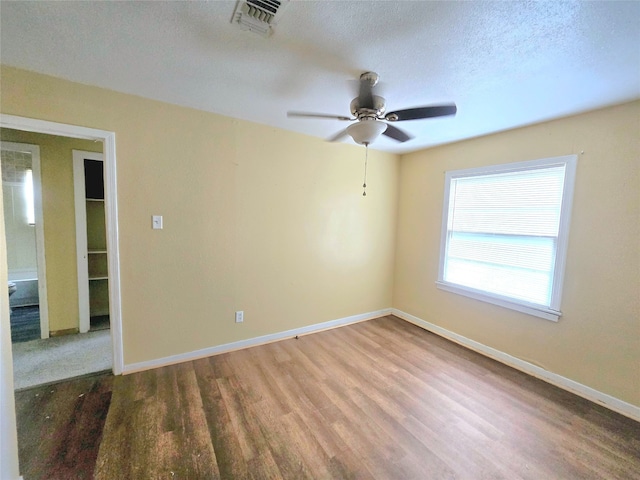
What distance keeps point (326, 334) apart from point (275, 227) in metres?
1.54

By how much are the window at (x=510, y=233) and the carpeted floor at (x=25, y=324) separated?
5.04m

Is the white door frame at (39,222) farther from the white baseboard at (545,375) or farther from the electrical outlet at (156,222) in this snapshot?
the white baseboard at (545,375)

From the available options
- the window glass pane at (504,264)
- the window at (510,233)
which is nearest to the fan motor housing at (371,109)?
the window at (510,233)

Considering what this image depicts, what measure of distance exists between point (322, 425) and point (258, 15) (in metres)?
2.55

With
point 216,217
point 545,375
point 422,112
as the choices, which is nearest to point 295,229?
point 216,217

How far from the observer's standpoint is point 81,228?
3.00m

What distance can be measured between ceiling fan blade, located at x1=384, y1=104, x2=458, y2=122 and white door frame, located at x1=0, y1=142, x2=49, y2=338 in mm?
3646

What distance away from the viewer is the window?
2.43m

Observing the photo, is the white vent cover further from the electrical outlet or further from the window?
the window

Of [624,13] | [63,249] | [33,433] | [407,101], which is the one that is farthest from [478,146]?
[63,249]

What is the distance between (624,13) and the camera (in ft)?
4.00

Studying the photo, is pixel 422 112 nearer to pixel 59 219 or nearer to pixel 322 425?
pixel 322 425

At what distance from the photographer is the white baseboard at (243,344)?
8.05ft

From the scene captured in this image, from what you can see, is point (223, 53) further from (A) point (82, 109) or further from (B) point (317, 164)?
(B) point (317, 164)
